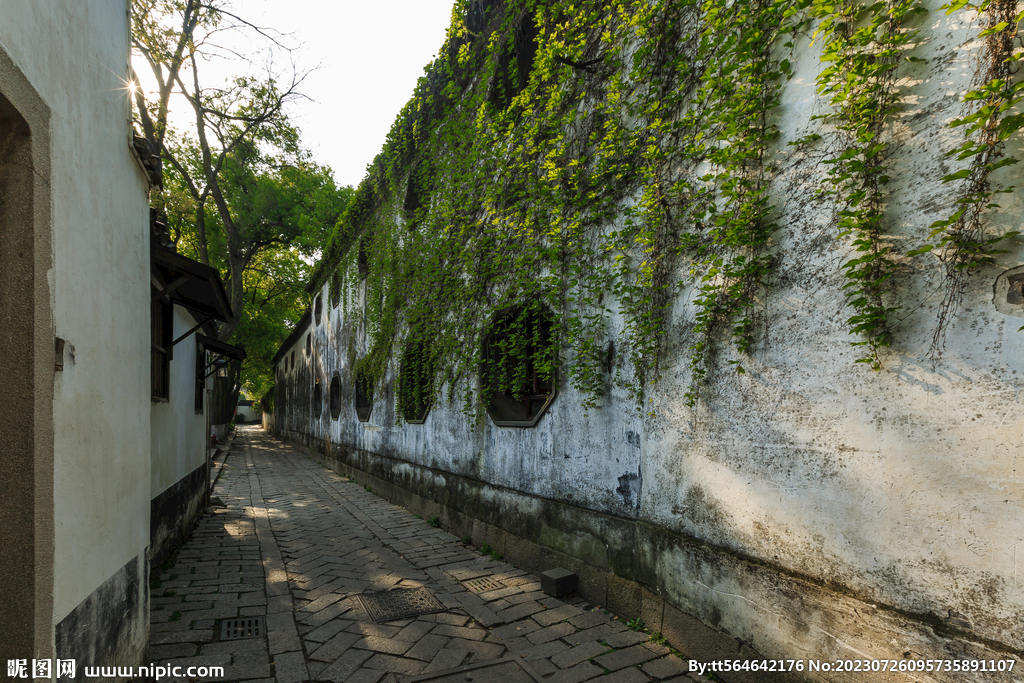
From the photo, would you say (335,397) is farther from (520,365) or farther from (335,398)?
(520,365)

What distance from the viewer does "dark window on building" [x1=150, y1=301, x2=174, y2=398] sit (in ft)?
18.1

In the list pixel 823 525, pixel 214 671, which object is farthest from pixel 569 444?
pixel 214 671

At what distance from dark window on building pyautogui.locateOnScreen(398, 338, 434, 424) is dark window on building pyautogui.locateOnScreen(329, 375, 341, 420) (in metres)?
6.55

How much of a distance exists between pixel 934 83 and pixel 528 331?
158 inches

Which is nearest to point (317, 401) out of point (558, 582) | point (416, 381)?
point (416, 381)

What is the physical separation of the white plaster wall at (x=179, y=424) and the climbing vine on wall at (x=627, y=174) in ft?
10.6

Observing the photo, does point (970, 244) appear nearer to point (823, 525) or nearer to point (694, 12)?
point (823, 525)

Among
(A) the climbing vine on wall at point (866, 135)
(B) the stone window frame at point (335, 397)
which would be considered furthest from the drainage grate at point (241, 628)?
(B) the stone window frame at point (335, 397)

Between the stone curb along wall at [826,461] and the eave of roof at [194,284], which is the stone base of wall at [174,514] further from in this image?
the stone curb along wall at [826,461]

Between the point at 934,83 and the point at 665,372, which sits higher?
the point at 934,83

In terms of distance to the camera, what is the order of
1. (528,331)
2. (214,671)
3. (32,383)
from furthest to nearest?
(528,331) < (214,671) < (32,383)

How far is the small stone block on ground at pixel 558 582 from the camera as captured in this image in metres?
4.49

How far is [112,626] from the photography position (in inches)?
111

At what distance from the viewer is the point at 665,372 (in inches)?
155
